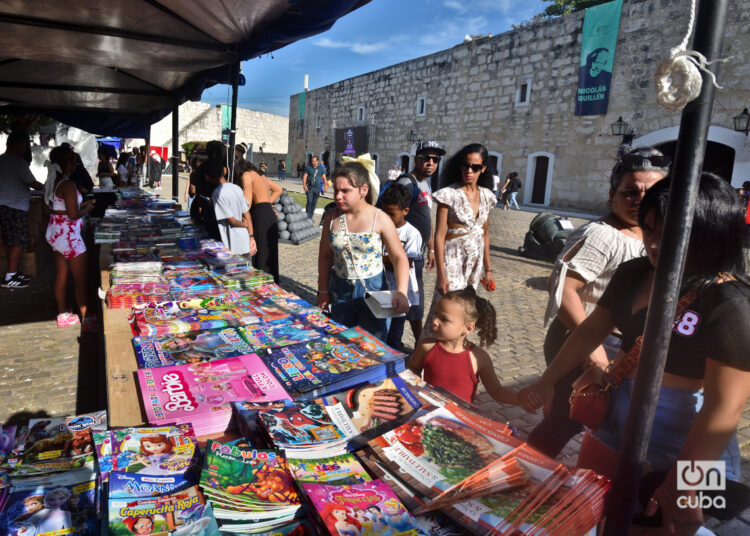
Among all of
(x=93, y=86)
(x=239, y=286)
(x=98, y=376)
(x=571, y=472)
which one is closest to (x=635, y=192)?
(x=571, y=472)

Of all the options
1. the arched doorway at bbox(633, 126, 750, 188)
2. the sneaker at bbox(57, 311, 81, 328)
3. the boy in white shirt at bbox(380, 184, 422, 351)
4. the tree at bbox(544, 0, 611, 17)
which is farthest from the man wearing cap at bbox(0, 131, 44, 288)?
the tree at bbox(544, 0, 611, 17)

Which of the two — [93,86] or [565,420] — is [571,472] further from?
[93,86]

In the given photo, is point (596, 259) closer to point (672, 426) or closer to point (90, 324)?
point (672, 426)

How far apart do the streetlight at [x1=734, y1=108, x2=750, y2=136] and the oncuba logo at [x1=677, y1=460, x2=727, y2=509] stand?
1601cm

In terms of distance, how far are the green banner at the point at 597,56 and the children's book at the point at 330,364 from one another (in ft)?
63.0

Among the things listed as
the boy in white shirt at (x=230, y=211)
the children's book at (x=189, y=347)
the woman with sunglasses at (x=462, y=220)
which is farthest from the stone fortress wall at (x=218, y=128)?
the children's book at (x=189, y=347)

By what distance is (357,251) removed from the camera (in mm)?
3021

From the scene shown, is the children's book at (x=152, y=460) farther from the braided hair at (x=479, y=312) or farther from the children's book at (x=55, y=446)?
the braided hair at (x=479, y=312)

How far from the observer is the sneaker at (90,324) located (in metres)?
4.76

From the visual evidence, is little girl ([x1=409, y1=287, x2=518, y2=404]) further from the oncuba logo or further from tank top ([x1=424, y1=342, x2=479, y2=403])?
the oncuba logo

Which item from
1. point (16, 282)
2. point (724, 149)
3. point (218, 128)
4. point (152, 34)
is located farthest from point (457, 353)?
point (218, 128)

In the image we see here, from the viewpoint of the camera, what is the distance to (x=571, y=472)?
1.19 metres

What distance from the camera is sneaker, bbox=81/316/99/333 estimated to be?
476cm

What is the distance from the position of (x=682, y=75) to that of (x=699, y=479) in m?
1.10
